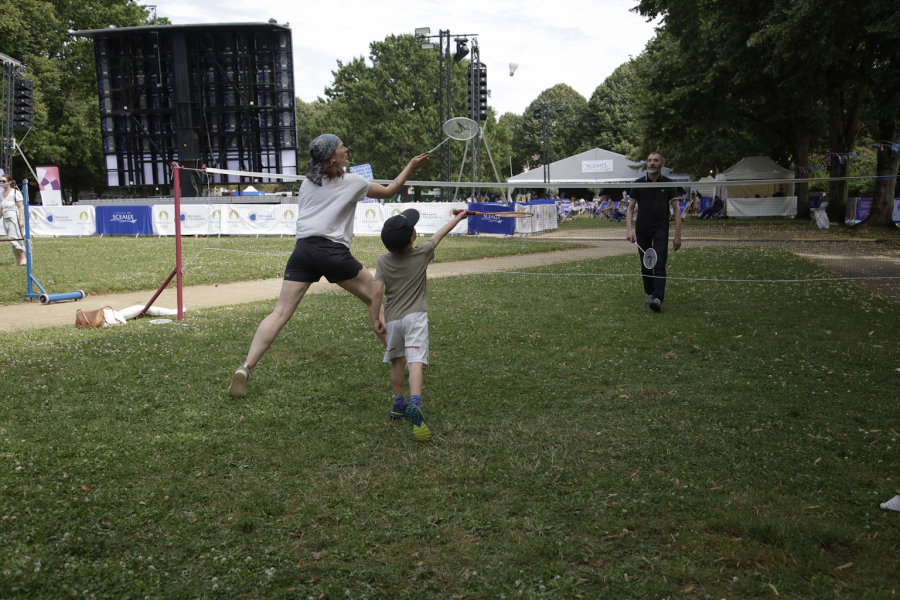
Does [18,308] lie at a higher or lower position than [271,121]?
lower

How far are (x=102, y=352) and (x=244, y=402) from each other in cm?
256

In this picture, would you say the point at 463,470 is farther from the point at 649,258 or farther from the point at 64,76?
the point at 64,76

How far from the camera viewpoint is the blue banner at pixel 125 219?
1092 inches

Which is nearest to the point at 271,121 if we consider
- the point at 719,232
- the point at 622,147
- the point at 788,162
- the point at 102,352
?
the point at 719,232

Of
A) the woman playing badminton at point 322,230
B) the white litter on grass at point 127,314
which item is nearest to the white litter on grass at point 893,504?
the woman playing badminton at point 322,230

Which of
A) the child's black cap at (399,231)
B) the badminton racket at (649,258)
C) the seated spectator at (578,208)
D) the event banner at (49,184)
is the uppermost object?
the event banner at (49,184)

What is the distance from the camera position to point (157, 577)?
2729 millimetres

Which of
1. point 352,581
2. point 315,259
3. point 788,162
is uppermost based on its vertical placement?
point 788,162

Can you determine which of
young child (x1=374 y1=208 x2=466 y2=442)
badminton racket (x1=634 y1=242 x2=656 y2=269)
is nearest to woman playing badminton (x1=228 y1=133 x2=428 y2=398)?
young child (x1=374 y1=208 x2=466 y2=442)

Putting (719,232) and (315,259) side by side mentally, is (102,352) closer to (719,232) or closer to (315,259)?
(315,259)

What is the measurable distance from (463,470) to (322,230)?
2.25 metres

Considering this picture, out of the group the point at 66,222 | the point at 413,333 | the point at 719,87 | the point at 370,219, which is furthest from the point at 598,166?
the point at 413,333

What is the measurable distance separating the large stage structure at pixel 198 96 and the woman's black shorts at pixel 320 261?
29811 millimetres

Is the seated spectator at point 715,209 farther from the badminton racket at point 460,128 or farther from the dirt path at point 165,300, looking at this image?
the badminton racket at point 460,128
